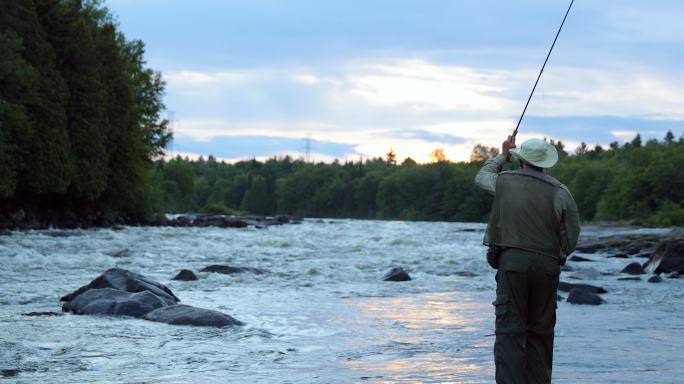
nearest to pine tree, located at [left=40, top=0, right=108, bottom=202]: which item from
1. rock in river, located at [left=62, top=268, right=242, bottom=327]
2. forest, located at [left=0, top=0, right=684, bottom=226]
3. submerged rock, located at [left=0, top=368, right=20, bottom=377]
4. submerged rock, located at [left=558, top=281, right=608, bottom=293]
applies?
forest, located at [left=0, top=0, right=684, bottom=226]

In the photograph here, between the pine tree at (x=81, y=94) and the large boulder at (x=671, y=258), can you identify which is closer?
the large boulder at (x=671, y=258)

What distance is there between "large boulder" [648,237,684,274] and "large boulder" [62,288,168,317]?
49.3ft

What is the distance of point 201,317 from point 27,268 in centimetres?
1040

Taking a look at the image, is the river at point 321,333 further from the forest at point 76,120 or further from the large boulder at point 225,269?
the forest at point 76,120

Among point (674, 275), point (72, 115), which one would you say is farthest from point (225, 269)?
point (72, 115)

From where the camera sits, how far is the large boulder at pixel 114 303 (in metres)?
13.4

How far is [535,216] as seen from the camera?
703cm

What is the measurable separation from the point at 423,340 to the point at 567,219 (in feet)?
16.4

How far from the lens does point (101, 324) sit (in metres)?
12.4

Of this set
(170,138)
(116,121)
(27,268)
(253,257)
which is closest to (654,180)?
(170,138)

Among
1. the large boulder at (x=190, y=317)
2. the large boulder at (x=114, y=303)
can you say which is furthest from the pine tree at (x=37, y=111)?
the large boulder at (x=190, y=317)

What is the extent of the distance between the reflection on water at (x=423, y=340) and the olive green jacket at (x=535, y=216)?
213cm

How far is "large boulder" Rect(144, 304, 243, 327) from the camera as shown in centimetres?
1262

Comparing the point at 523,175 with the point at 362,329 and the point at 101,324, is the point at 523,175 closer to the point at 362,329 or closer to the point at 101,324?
the point at 362,329
